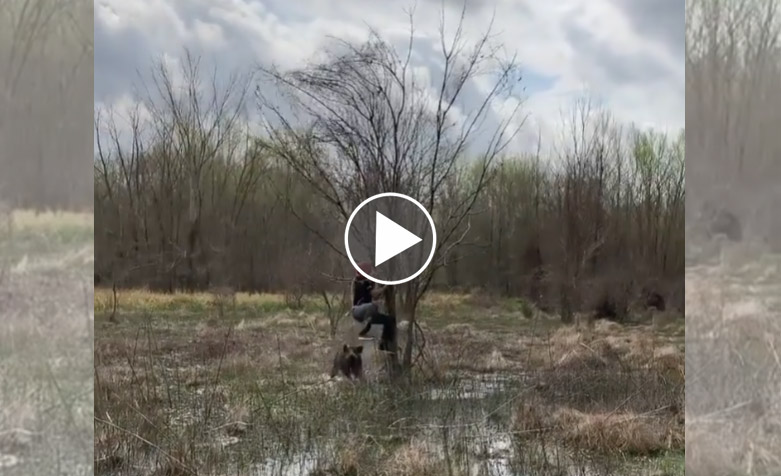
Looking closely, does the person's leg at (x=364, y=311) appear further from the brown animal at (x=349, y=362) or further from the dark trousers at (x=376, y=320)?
the brown animal at (x=349, y=362)

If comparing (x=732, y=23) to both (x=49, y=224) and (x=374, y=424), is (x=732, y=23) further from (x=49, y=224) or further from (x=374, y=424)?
(x=49, y=224)

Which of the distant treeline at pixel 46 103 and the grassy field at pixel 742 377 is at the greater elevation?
the distant treeline at pixel 46 103

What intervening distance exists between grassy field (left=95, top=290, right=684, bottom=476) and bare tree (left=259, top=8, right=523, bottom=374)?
13.6 inches

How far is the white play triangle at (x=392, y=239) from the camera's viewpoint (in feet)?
6.60

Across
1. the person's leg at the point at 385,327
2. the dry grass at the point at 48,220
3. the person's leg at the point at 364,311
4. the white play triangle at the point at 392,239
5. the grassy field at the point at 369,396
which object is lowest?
the grassy field at the point at 369,396

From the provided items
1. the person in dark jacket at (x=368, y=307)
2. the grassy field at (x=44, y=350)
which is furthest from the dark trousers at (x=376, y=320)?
the grassy field at (x=44, y=350)

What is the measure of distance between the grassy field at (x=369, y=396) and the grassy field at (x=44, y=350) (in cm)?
7

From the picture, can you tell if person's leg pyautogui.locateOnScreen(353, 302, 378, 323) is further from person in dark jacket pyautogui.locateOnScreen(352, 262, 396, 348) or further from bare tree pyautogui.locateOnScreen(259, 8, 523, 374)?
bare tree pyautogui.locateOnScreen(259, 8, 523, 374)

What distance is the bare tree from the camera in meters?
2.02

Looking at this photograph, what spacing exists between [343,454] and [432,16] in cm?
172

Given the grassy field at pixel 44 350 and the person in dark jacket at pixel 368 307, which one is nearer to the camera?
the grassy field at pixel 44 350

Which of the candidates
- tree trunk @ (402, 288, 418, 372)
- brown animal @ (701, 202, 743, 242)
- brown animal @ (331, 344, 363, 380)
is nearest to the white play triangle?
tree trunk @ (402, 288, 418, 372)

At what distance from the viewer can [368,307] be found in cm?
201

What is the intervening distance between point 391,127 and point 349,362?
933 millimetres
